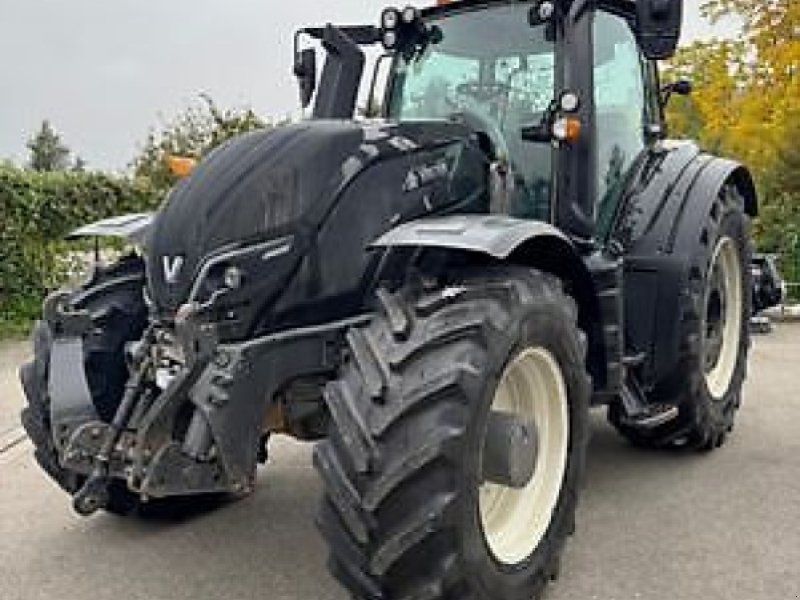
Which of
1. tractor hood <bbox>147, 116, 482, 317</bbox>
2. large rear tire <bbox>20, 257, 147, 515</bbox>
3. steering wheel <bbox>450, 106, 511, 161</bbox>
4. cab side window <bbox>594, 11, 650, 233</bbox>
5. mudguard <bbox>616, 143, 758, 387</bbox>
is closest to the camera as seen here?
tractor hood <bbox>147, 116, 482, 317</bbox>

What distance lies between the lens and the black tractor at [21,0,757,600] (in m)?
3.05

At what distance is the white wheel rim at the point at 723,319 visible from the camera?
551 cm

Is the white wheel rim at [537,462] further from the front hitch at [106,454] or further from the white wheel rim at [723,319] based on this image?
the white wheel rim at [723,319]

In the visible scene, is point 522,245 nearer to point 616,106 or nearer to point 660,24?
point 660,24

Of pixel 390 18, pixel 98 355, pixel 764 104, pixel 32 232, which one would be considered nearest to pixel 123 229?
pixel 98 355

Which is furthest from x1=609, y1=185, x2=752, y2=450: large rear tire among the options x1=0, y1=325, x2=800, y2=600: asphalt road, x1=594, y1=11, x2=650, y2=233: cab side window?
x1=594, y1=11, x2=650, y2=233: cab side window

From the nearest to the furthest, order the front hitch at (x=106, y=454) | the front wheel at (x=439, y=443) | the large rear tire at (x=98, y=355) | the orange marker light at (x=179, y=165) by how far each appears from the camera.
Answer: the front wheel at (x=439, y=443) < the front hitch at (x=106, y=454) < the large rear tire at (x=98, y=355) < the orange marker light at (x=179, y=165)

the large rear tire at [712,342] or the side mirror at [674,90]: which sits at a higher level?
the side mirror at [674,90]

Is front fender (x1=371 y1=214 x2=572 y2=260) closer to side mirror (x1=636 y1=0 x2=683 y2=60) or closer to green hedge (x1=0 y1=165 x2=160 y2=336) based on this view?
side mirror (x1=636 y1=0 x2=683 y2=60)

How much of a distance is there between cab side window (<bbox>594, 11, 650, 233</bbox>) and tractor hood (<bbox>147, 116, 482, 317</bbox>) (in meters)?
1.39

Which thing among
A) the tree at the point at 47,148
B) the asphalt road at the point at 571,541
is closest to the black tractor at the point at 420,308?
the asphalt road at the point at 571,541

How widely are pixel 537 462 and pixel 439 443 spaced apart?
2.85 feet

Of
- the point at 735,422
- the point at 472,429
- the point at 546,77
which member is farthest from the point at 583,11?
the point at 735,422

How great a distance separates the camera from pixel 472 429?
308 cm
